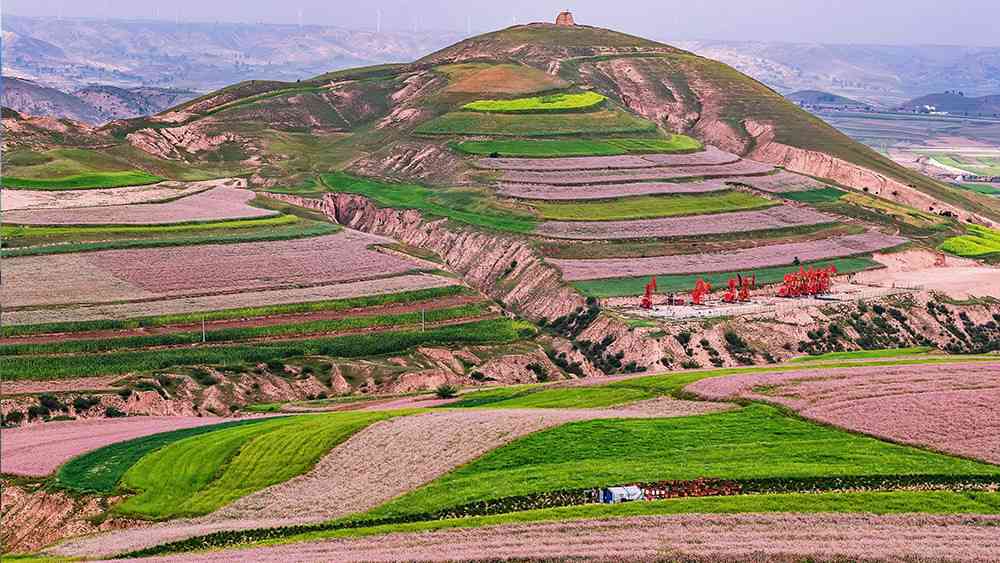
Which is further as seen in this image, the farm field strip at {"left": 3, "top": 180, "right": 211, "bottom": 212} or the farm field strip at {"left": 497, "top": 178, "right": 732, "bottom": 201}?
the farm field strip at {"left": 497, "top": 178, "right": 732, "bottom": 201}

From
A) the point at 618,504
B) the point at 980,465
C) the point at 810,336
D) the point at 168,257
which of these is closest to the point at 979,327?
the point at 810,336

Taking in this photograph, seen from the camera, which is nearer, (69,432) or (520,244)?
(69,432)

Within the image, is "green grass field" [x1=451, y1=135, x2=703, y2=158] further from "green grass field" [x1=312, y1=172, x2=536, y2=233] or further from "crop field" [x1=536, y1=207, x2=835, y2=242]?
"crop field" [x1=536, y1=207, x2=835, y2=242]

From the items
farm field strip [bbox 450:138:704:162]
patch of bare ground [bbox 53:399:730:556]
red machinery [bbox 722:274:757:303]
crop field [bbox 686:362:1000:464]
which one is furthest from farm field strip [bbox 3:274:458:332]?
farm field strip [bbox 450:138:704:162]

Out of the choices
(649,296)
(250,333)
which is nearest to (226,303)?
(250,333)

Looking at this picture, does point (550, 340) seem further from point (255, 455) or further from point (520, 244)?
point (255, 455)

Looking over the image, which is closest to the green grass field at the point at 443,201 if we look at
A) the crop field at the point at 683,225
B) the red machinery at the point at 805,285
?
the crop field at the point at 683,225
